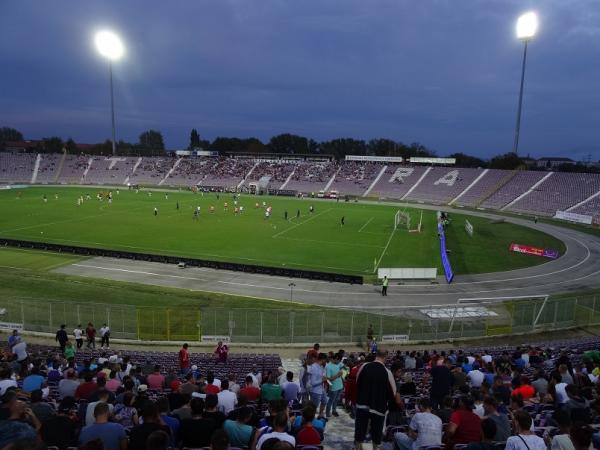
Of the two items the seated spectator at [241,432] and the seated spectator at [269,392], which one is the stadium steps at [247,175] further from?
the seated spectator at [241,432]

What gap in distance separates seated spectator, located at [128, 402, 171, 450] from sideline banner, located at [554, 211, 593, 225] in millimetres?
76102

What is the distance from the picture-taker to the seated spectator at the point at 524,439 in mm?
5797

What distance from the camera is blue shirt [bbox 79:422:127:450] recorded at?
591 cm

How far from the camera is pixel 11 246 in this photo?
4172 cm

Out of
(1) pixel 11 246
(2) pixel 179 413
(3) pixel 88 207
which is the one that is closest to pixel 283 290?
(2) pixel 179 413

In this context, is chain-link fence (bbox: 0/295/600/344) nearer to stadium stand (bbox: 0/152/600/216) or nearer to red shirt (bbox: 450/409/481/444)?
red shirt (bbox: 450/409/481/444)

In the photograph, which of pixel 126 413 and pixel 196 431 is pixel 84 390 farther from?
pixel 196 431

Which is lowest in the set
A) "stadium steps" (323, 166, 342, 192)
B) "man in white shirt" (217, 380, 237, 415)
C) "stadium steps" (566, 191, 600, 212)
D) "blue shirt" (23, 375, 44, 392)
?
"blue shirt" (23, 375, 44, 392)

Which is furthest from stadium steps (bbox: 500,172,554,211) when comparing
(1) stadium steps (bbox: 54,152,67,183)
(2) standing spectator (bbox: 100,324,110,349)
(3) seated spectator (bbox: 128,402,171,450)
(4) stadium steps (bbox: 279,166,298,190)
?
(1) stadium steps (bbox: 54,152,67,183)

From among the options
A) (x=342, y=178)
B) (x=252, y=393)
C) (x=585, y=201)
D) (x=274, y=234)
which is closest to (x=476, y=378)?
(x=252, y=393)

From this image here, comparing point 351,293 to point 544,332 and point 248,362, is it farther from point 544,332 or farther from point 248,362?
point 248,362

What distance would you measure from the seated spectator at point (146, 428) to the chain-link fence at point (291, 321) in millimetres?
14981

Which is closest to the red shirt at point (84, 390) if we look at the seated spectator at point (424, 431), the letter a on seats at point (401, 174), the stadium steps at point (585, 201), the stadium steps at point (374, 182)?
the seated spectator at point (424, 431)

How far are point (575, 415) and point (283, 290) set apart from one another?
24.3m
